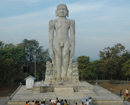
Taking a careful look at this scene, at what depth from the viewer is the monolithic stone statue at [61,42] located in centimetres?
1560

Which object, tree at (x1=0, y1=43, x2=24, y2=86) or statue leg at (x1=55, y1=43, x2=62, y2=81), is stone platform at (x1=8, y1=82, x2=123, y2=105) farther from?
tree at (x1=0, y1=43, x2=24, y2=86)

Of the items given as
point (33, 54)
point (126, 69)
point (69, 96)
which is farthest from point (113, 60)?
point (69, 96)

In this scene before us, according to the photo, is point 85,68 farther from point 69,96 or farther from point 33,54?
point 69,96

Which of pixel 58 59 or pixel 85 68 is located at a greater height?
pixel 58 59

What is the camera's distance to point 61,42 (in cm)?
1561

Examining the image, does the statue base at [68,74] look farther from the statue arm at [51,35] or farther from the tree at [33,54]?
the tree at [33,54]

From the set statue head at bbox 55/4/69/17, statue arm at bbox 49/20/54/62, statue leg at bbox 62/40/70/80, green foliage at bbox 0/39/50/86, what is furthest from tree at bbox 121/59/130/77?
statue head at bbox 55/4/69/17

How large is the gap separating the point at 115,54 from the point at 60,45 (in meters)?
17.0

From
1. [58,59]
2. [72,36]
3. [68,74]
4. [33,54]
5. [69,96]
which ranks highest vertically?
[72,36]

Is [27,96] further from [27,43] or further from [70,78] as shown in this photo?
[27,43]

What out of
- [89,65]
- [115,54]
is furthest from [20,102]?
[115,54]

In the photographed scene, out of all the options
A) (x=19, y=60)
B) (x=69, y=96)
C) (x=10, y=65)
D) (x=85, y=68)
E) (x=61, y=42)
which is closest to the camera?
(x=69, y=96)

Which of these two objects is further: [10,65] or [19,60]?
[19,60]

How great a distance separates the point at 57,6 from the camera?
52.3ft
